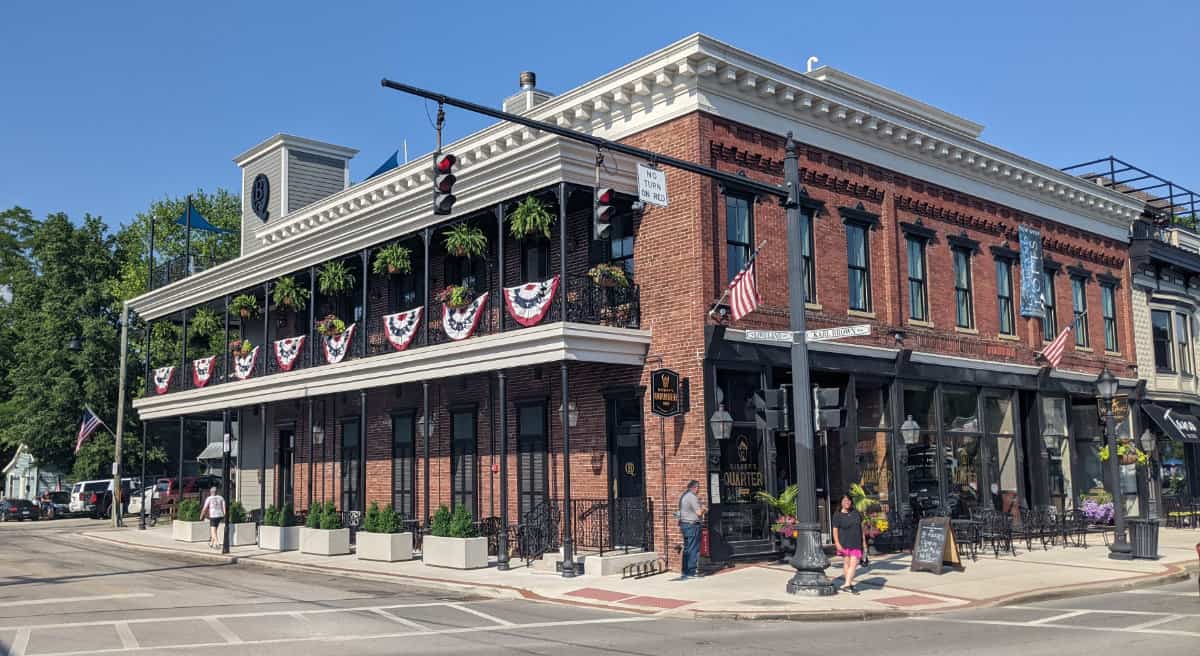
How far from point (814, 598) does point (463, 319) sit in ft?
32.4

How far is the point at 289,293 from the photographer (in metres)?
29.0

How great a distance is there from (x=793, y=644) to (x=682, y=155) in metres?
11.3

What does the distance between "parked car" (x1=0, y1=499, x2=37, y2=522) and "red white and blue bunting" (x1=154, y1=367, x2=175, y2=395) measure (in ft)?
75.3

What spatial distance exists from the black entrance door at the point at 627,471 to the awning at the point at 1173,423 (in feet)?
67.5

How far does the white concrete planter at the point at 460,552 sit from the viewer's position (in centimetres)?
2078

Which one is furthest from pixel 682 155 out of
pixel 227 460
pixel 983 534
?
pixel 227 460

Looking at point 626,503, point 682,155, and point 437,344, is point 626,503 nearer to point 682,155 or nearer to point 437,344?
point 437,344

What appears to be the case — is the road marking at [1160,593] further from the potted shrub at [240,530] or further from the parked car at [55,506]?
the parked car at [55,506]

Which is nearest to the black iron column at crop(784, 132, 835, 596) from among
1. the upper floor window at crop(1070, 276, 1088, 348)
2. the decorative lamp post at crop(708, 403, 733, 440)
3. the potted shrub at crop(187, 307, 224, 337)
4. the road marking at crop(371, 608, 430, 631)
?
the decorative lamp post at crop(708, 403, 733, 440)

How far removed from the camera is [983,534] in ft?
75.2

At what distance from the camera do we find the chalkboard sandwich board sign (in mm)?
18969

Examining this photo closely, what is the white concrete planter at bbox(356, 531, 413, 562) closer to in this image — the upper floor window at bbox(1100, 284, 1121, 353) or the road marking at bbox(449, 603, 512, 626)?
the road marking at bbox(449, 603, 512, 626)

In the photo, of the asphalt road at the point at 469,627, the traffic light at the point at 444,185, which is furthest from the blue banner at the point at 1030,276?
the traffic light at the point at 444,185

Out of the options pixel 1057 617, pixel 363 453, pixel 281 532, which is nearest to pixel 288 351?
pixel 363 453
